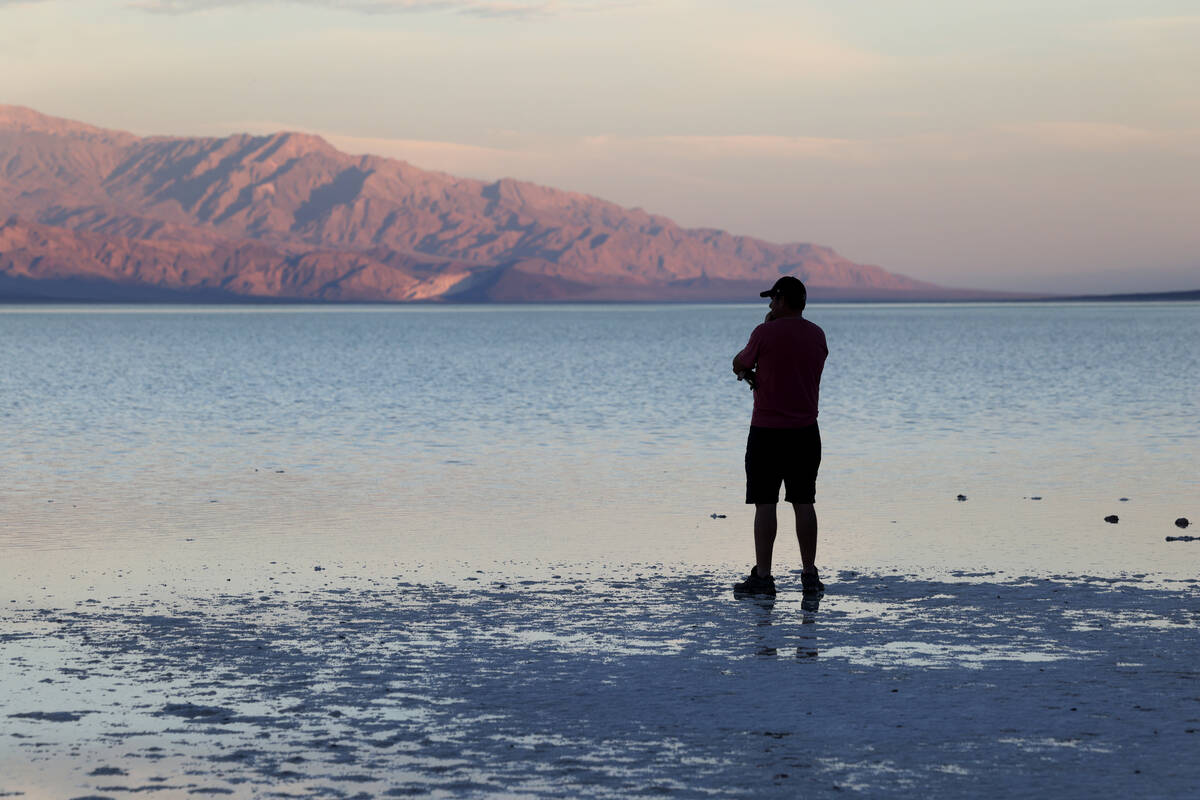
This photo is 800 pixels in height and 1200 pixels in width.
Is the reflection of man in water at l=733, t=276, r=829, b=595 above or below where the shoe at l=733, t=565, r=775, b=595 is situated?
above

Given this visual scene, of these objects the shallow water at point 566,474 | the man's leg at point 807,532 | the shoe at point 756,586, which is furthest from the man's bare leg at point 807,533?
the shallow water at point 566,474

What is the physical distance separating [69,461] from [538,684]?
15.1m

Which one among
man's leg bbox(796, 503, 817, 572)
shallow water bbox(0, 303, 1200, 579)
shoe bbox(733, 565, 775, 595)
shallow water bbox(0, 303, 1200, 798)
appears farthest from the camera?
shallow water bbox(0, 303, 1200, 579)

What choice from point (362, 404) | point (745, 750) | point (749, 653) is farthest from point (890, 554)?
point (362, 404)

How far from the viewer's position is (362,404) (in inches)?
1401

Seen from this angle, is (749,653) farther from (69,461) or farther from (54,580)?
(69,461)

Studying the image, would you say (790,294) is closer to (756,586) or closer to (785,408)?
(785,408)

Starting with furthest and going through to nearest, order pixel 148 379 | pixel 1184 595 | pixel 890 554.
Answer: pixel 148 379 < pixel 890 554 < pixel 1184 595

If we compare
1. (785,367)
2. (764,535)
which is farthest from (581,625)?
(785,367)

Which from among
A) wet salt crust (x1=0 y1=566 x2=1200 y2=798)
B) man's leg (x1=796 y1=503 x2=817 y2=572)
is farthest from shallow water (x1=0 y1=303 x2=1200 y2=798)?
man's leg (x1=796 y1=503 x2=817 y2=572)

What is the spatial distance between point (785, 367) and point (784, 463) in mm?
653

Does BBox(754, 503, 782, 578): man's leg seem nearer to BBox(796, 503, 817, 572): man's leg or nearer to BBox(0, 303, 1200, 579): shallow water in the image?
BBox(796, 503, 817, 572): man's leg

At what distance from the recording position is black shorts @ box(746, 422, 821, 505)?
10977 millimetres

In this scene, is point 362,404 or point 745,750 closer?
point 745,750
